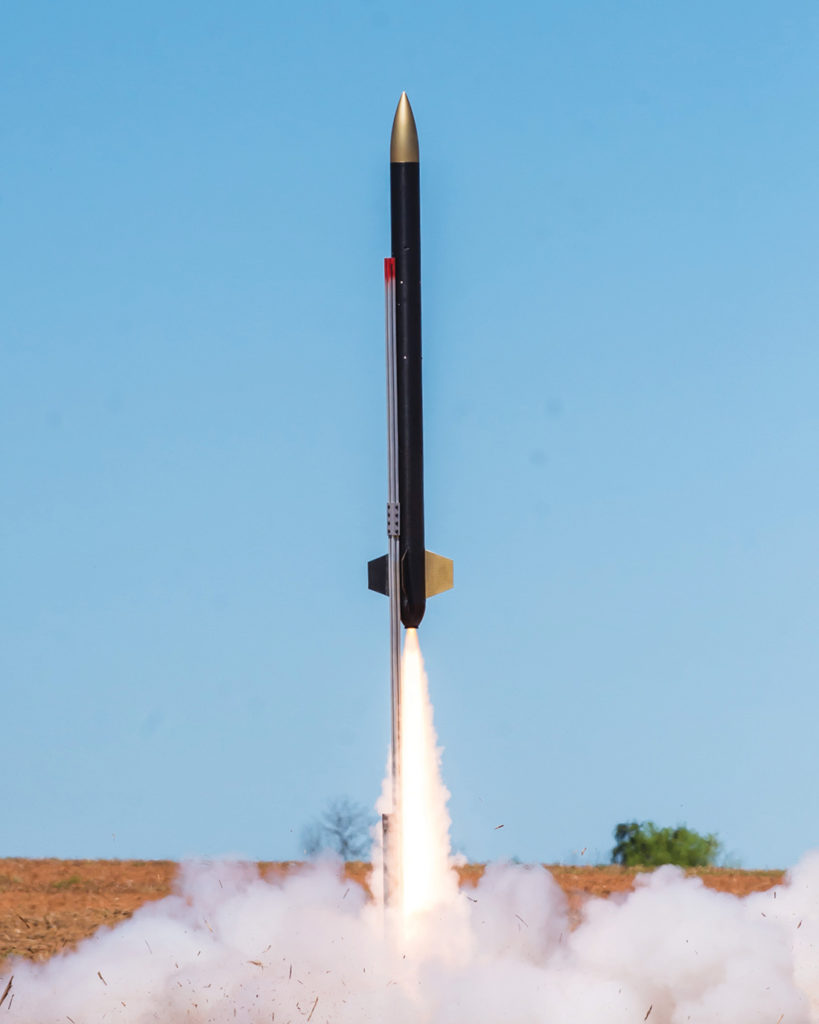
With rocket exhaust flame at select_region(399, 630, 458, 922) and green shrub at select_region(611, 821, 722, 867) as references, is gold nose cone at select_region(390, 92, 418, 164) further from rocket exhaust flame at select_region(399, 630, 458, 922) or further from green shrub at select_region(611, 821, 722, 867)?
green shrub at select_region(611, 821, 722, 867)

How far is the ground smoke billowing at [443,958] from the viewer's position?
86.9ft

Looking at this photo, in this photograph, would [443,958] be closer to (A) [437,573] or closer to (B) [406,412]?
(A) [437,573]

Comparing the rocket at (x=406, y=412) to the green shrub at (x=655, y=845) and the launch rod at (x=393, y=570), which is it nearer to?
the launch rod at (x=393, y=570)

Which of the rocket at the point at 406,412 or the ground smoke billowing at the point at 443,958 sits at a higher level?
the rocket at the point at 406,412

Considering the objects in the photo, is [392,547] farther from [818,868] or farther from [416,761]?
[818,868]

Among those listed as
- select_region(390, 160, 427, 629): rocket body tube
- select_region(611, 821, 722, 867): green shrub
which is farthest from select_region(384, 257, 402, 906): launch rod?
select_region(611, 821, 722, 867): green shrub

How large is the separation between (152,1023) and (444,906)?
5.41 m

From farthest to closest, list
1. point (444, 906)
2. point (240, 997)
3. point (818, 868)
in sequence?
point (818, 868)
point (444, 906)
point (240, 997)

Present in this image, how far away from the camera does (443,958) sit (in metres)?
28.2

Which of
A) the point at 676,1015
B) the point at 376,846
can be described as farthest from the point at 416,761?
the point at 676,1015

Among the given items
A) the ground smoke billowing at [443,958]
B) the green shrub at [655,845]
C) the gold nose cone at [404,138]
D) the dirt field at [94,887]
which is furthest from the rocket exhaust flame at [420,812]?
the green shrub at [655,845]

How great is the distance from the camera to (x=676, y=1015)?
1073 inches

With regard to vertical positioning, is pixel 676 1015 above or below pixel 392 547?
below

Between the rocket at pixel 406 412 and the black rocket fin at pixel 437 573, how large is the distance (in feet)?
0.06
